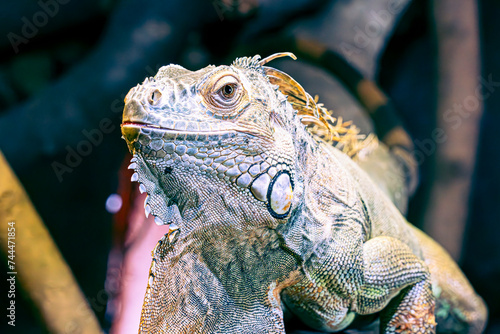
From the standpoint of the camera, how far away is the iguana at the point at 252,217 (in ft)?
4.43

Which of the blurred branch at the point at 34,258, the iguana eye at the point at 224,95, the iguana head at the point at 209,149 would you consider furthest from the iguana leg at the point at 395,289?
the blurred branch at the point at 34,258

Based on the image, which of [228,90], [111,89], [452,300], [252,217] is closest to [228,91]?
[228,90]

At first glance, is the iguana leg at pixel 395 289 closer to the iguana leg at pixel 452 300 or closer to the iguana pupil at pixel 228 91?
the iguana leg at pixel 452 300

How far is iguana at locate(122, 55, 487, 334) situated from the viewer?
1351 millimetres

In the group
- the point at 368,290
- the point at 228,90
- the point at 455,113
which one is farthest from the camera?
the point at 455,113

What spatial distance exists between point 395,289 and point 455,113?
3.18 meters

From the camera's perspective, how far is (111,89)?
3.96m

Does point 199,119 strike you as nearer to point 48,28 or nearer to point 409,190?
point 409,190

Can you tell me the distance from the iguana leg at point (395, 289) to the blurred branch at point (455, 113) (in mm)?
2747

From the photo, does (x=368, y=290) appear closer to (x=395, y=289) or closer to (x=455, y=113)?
(x=395, y=289)

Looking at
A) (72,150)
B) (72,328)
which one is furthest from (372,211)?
(72,150)

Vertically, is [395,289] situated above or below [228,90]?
below

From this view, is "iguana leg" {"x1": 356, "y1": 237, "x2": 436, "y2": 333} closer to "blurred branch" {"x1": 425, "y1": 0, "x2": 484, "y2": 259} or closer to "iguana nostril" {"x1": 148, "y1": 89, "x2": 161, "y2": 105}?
"iguana nostril" {"x1": 148, "y1": 89, "x2": 161, "y2": 105}

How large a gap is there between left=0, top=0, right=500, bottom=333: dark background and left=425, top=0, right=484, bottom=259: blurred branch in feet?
0.38
